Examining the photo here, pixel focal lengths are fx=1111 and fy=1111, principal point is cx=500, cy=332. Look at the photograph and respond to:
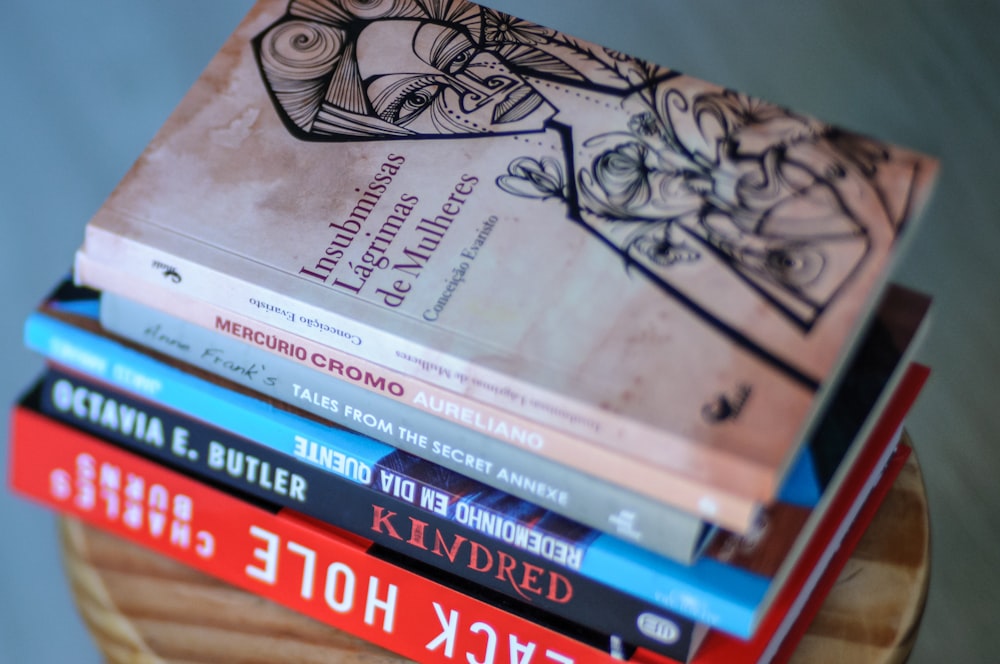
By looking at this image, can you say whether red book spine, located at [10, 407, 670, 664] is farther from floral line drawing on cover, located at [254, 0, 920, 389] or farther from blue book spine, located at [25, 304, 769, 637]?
floral line drawing on cover, located at [254, 0, 920, 389]

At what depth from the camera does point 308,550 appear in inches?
24.4

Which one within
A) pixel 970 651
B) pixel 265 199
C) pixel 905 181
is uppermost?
pixel 905 181

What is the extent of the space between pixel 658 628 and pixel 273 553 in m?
0.22

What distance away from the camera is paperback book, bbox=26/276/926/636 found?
1.68 ft

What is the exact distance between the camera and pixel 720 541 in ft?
1.73

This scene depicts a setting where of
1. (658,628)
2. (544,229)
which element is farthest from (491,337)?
(658,628)

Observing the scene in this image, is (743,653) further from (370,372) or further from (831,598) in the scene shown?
(370,372)

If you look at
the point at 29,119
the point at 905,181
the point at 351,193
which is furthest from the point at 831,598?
the point at 29,119

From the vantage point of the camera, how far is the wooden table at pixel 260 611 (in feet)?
2.06

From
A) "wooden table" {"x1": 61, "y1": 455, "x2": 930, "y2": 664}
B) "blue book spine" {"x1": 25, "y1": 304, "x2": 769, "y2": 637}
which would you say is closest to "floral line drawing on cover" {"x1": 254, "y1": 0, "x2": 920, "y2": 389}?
"blue book spine" {"x1": 25, "y1": 304, "x2": 769, "y2": 637}

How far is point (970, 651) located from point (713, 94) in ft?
2.16

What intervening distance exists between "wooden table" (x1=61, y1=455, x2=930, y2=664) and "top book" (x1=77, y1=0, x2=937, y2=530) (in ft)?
0.65

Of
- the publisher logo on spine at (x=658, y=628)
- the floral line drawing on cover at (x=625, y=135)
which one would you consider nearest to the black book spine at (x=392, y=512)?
the publisher logo on spine at (x=658, y=628)

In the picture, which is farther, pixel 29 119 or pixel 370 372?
pixel 29 119
